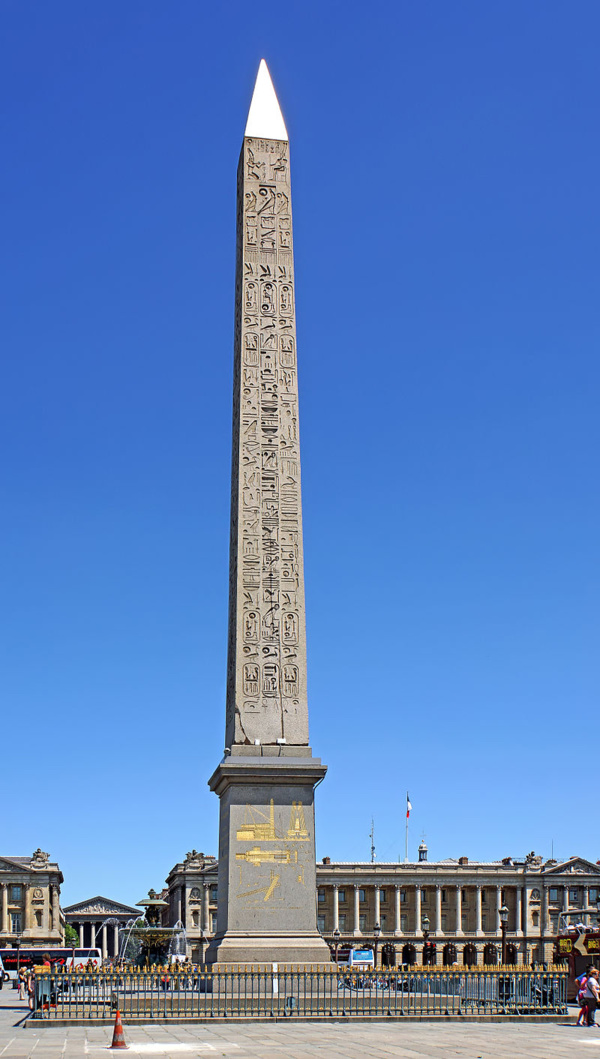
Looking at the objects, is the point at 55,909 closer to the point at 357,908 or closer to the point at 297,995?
the point at 357,908

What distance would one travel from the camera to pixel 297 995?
19.9m

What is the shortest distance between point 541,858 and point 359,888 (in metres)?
18.8

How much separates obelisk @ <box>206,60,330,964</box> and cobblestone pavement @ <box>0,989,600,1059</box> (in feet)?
7.66

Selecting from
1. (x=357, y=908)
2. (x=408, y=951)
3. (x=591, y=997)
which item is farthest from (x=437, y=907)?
(x=591, y=997)

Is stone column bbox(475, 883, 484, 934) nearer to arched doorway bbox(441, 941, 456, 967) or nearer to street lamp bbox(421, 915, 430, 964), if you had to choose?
arched doorway bbox(441, 941, 456, 967)

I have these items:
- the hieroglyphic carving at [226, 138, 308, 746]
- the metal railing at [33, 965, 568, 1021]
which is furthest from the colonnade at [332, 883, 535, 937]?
the hieroglyphic carving at [226, 138, 308, 746]

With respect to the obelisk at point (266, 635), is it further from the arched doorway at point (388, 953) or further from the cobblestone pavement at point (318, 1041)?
the arched doorway at point (388, 953)

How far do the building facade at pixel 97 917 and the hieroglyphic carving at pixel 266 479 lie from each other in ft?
525

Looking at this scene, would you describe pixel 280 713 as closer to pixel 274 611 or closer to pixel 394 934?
pixel 274 611

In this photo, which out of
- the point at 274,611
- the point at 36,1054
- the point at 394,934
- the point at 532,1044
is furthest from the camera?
the point at 394,934

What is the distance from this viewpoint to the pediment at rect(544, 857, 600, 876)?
374 feet

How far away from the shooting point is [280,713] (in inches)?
871

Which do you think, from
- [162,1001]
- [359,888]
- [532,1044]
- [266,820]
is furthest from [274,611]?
[359,888]

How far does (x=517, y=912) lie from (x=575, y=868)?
24.0 feet
